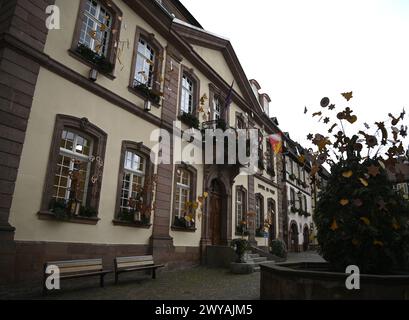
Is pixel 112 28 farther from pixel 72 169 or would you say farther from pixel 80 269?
pixel 80 269

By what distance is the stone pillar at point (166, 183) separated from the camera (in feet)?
34.3

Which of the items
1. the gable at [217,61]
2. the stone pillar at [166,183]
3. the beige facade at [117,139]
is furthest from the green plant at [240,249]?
the gable at [217,61]

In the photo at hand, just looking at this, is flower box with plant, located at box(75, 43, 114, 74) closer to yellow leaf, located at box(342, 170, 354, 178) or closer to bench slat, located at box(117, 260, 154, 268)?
bench slat, located at box(117, 260, 154, 268)

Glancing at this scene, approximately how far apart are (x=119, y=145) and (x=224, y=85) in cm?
858

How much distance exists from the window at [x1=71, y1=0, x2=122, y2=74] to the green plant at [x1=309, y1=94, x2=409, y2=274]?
675 centimetres

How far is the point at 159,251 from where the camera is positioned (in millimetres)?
10352

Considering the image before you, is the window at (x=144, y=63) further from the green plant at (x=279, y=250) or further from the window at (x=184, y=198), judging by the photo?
the green plant at (x=279, y=250)

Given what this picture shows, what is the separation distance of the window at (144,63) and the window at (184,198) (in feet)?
11.5

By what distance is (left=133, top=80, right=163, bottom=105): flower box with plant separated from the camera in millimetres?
10624

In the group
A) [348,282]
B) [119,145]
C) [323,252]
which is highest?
[119,145]

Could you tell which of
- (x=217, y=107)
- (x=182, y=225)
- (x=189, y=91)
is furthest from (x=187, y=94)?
(x=182, y=225)
